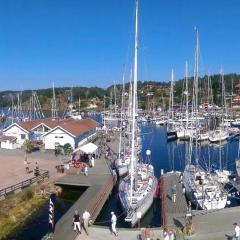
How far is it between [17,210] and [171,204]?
12.2 metres

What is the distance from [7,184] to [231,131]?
66.3 metres

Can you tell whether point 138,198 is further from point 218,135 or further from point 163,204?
point 218,135

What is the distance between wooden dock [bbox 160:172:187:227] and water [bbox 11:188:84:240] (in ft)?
28.2

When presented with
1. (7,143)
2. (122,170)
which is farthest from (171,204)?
(7,143)

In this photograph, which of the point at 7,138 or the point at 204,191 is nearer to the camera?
the point at 204,191

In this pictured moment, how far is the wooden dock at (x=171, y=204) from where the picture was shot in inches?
1227

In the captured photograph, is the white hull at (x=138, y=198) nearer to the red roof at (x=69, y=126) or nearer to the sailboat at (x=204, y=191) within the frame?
the sailboat at (x=204, y=191)

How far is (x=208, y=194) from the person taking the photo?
36.5 m

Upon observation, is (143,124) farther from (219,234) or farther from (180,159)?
(219,234)

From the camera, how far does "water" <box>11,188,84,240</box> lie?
106 feet

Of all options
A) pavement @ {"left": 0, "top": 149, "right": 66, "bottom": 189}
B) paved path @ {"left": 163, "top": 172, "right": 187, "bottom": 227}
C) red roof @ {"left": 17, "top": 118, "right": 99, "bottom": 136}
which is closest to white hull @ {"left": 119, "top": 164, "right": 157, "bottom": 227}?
paved path @ {"left": 163, "top": 172, "right": 187, "bottom": 227}

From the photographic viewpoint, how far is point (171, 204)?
3609 cm

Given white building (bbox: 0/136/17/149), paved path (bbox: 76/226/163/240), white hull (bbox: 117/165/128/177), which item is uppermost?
white building (bbox: 0/136/17/149)

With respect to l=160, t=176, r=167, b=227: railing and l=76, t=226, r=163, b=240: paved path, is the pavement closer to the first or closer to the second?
l=160, t=176, r=167, b=227: railing
